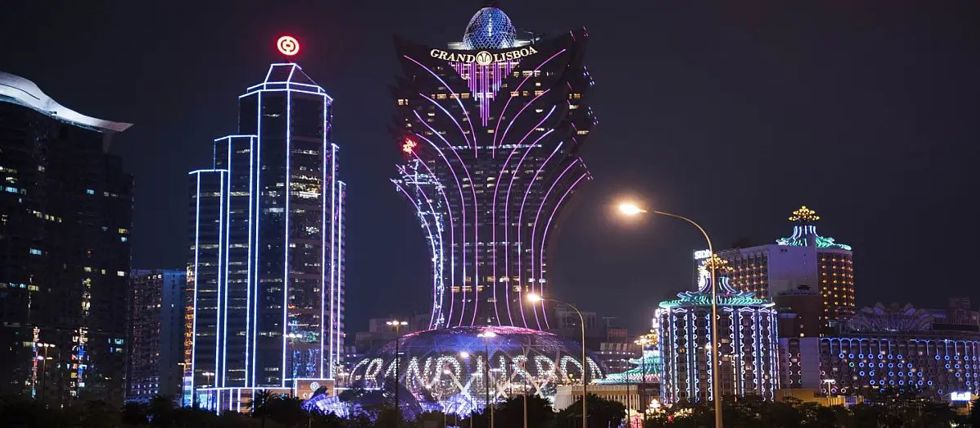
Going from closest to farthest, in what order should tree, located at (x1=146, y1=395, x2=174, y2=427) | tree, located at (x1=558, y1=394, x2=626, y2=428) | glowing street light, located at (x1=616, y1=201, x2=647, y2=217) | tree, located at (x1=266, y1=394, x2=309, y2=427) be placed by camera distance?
glowing street light, located at (x1=616, y1=201, x2=647, y2=217), tree, located at (x1=558, y1=394, x2=626, y2=428), tree, located at (x1=146, y1=395, x2=174, y2=427), tree, located at (x1=266, y1=394, x2=309, y2=427)

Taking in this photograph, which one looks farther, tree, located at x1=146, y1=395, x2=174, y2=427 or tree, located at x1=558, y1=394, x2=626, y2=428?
tree, located at x1=146, y1=395, x2=174, y2=427

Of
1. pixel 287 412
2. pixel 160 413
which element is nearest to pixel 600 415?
pixel 287 412

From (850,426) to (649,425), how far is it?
2755 cm

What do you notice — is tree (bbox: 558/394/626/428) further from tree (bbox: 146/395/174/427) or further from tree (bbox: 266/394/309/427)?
tree (bbox: 146/395/174/427)

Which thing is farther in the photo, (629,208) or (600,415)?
(600,415)

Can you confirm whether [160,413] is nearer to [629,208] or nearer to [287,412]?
[287,412]

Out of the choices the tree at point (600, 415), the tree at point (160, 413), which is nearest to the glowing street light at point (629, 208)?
the tree at point (600, 415)

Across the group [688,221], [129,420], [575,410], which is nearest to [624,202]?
[688,221]

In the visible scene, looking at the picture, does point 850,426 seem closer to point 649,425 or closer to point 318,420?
point 649,425

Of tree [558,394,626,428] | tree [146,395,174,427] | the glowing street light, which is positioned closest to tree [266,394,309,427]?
tree [146,395,174,427]

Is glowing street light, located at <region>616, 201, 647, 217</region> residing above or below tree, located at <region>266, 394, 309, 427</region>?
above

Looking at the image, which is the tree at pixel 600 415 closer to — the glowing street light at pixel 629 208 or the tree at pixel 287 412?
the tree at pixel 287 412

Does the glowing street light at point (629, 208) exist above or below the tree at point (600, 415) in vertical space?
above

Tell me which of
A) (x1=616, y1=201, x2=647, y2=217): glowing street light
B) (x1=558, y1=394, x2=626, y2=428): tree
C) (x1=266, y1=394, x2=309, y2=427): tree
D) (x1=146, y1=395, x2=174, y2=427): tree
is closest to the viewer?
(x1=616, y1=201, x2=647, y2=217): glowing street light
